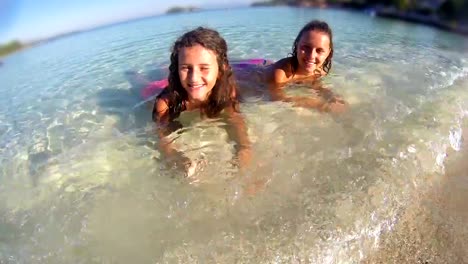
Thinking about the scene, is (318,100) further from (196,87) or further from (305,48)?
(196,87)

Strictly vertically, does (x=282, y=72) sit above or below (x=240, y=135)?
above

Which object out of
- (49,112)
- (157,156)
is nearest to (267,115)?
(157,156)

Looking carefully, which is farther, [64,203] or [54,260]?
[64,203]

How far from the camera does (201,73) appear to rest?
324cm

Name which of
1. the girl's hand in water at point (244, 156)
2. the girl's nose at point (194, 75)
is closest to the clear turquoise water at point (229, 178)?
the girl's hand in water at point (244, 156)

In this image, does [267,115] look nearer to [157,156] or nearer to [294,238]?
[157,156]

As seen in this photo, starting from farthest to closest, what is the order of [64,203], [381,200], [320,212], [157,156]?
[157,156]
[64,203]
[381,200]
[320,212]

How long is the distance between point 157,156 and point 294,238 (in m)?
1.47

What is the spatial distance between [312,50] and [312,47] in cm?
4

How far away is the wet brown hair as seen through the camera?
128 inches

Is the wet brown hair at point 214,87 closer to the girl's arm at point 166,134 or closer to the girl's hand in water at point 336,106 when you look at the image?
the girl's arm at point 166,134

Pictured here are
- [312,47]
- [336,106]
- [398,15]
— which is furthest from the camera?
[398,15]

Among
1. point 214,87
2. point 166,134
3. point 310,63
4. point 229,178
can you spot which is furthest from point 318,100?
point 229,178

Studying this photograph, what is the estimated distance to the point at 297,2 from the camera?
88.1 ft
